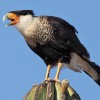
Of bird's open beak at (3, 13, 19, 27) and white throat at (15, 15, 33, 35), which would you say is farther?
white throat at (15, 15, 33, 35)

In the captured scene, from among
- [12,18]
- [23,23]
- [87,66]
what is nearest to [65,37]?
[87,66]

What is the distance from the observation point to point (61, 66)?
7.00 meters

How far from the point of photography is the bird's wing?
23.7 ft

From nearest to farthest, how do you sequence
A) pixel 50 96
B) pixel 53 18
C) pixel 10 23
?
pixel 50 96, pixel 10 23, pixel 53 18

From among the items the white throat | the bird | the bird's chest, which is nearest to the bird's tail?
the bird

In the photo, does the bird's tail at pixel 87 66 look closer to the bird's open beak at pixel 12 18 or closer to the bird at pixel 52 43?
the bird at pixel 52 43

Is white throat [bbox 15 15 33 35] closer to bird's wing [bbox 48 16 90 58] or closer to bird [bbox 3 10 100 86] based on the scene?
bird [bbox 3 10 100 86]

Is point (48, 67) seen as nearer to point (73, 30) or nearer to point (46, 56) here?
point (46, 56)

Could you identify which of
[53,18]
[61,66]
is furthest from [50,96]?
[53,18]

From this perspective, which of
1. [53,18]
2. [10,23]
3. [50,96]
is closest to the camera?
[50,96]

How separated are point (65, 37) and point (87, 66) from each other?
0.63 metres

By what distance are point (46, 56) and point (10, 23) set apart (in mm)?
851

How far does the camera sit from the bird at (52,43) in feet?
23.2

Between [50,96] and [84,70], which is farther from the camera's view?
[84,70]
